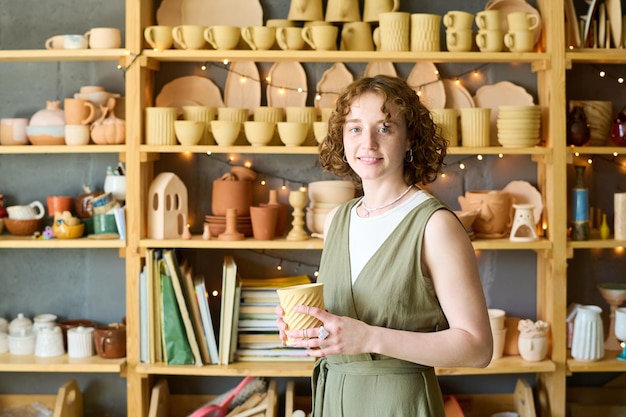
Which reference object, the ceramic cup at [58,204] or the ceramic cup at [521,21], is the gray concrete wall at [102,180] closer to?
the ceramic cup at [58,204]

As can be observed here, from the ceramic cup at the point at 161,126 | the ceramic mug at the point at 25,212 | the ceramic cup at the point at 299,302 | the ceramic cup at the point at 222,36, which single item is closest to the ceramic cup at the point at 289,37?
the ceramic cup at the point at 222,36

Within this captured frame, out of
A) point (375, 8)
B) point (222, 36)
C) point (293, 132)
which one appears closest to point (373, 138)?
point (293, 132)

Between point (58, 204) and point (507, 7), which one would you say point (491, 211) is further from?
point (58, 204)

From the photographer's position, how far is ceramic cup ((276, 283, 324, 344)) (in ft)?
5.71

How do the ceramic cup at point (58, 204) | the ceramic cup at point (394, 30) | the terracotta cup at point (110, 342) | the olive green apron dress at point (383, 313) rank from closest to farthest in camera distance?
the olive green apron dress at point (383, 313) → the ceramic cup at point (394, 30) → the terracotta cup at point (110, 342) → the ceramic cup at point (58, 204)

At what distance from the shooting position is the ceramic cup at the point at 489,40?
3.24 metres

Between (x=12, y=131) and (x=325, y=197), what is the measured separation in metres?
1.19

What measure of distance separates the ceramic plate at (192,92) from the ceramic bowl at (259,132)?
0.96 feet

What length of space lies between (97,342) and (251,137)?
0.95 metres

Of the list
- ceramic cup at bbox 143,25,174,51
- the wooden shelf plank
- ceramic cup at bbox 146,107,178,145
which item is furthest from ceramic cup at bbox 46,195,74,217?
ceramic cup at bbox 143,25,174,51

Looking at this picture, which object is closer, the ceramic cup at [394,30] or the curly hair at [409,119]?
the curly hair at [409,119]

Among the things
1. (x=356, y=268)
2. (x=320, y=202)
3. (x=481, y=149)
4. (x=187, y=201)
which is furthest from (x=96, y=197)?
(x=356, y=268)

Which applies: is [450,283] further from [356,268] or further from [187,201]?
[187,201]

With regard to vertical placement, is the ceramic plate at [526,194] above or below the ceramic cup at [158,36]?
below
